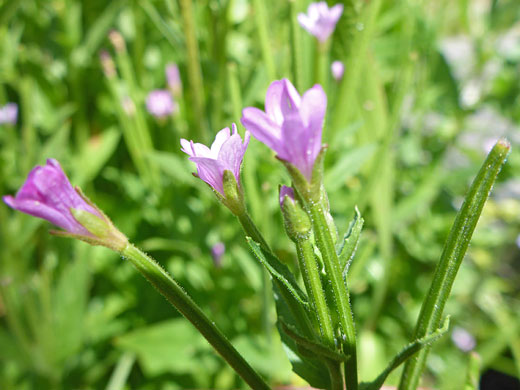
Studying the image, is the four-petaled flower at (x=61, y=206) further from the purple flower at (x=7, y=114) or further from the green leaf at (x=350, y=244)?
the purple flower at (x=7, y=114)

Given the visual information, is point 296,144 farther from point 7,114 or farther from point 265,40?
point 7,114

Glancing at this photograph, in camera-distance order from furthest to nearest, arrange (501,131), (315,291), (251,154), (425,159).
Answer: (501,131), (425,159), (251,154), (315,291)

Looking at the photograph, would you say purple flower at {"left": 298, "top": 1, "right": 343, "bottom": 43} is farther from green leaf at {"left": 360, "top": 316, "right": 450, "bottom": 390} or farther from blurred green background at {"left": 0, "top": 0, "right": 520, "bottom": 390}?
green leaf at {"left": 360, "top": 316, "right": 450, "bottom": 390}

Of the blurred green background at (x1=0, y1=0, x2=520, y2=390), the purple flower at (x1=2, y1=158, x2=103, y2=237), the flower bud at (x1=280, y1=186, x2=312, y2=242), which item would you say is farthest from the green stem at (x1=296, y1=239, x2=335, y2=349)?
the blurred green background at (x1=0, y1=0, x2=520, y2=390)

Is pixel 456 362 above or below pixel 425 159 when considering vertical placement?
below

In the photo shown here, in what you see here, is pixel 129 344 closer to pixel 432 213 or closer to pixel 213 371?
pixel 213 371

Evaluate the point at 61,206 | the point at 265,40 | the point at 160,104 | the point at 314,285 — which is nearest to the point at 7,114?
the point at 160,104

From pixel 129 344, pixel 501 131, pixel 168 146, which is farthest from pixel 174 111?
pixel 501 131
